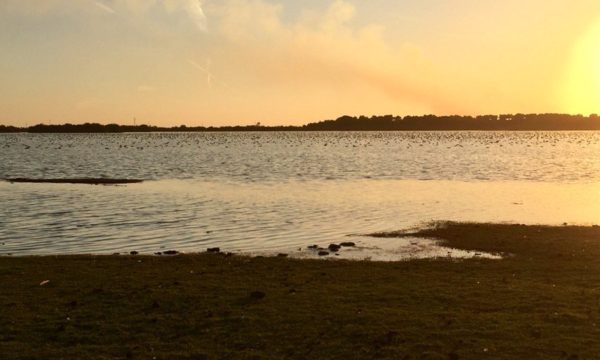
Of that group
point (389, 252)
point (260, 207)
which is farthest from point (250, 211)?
point (389, 252)

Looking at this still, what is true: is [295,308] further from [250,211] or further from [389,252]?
[250,211]

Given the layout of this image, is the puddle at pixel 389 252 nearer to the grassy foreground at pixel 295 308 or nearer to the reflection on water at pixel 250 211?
the reflection on water at pixel 250 211

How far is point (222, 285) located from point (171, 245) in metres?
8.83

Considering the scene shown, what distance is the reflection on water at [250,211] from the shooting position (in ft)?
83.3

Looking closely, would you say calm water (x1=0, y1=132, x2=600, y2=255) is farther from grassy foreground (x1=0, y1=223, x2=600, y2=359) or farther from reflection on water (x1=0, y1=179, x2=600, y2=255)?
grassy foreground (x1=0, y1=223, x2=600, y2=359)

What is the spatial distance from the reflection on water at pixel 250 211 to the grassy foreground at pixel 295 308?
5170 millimetres

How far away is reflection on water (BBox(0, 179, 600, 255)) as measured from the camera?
25.4 meters

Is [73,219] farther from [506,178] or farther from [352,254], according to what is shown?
[506,178]

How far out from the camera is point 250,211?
34969 millimetres

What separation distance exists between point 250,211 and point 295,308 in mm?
21434

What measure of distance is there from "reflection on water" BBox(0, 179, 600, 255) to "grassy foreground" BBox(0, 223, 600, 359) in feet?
17.0

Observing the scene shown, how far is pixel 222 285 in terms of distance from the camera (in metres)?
16.1

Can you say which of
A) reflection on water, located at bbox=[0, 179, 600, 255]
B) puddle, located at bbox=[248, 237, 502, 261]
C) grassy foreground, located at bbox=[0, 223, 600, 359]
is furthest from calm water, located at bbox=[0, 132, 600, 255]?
grassy foreground, located at bbox=[0, 223, 600, 359]

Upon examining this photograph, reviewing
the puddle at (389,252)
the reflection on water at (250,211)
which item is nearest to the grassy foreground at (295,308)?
the puddle at (389,252)
